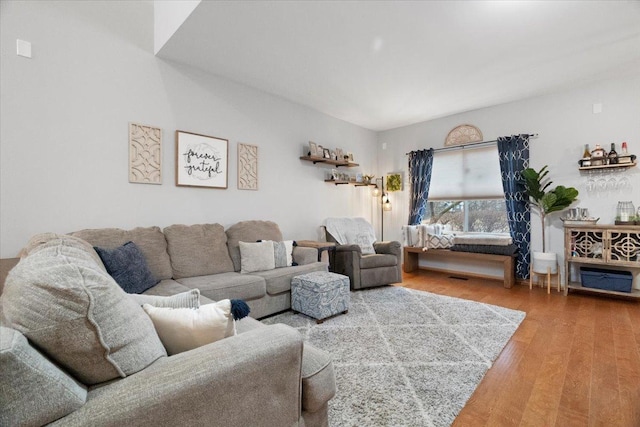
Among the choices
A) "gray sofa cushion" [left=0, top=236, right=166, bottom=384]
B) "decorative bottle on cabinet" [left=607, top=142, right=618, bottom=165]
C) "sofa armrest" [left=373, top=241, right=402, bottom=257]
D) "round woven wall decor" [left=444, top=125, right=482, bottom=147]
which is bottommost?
"sofa armrest" [left=373, top=241, right=402, bottom=257]

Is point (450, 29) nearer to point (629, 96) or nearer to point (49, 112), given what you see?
point (629, 96)

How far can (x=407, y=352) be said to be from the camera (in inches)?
89.8

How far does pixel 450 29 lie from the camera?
264 cm

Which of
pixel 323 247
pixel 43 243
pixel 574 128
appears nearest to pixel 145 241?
pixel 43 243

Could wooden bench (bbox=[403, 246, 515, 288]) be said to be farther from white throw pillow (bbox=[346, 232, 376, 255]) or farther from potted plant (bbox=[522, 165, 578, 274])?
white throw pillow (bbox=[346, 232, 376, 255])

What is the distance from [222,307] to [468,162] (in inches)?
190

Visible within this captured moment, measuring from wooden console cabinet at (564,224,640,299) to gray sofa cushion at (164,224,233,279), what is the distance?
4178 millimetres

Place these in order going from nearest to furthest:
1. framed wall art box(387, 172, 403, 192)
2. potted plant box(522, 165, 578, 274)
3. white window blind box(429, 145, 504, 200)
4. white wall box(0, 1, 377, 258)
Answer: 1. white wall box(0, 1, 377, 258)
2. potted plant box(522, 165, 578, 274)
3. white window blind box(429, 145, 504, 200)
4. framed wall art box(387, 172, 403, 192)

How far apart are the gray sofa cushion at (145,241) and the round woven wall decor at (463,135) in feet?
14.9

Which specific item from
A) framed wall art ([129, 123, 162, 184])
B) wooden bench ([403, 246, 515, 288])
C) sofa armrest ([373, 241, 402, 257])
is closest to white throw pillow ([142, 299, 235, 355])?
framed wall art ([129, 123, 162, 184])

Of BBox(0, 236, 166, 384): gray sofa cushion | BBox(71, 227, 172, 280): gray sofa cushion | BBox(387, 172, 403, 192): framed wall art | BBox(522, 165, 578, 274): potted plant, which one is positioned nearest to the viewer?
BBox(0, 236, 166, 384): gray sofa cushion

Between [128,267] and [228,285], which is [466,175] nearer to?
[228,285]

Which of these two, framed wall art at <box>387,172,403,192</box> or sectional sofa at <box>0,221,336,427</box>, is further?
framed wall art at <box>387,172,403,192</box>

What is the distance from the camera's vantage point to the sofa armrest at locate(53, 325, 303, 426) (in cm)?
75
